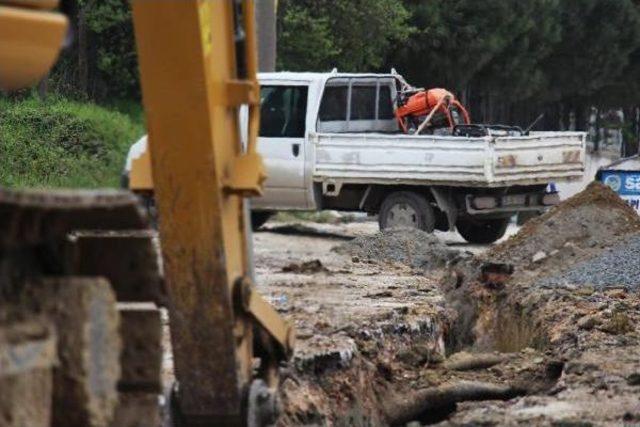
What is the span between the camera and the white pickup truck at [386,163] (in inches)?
792

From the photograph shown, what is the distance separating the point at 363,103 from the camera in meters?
21.4

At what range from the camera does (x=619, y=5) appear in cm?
4925

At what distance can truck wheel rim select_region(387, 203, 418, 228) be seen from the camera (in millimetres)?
20703

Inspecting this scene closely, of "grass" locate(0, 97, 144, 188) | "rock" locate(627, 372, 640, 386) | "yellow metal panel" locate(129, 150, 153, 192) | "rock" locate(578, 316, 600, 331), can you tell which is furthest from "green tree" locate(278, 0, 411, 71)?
"yellow metal panel" locate(129, 150, 153, 192)

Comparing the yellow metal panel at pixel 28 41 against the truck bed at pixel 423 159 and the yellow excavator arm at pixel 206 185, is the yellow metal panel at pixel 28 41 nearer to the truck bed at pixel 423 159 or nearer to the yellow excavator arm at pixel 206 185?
the yellow excavator arm at pixel 206 185

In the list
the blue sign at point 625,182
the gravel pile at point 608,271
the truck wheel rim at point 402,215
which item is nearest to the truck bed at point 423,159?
the truck wheel rim at point 402,215

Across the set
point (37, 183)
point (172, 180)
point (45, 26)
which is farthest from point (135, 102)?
point (45, 26)

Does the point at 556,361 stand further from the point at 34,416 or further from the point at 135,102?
the point at 135,102

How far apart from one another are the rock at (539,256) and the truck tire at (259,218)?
16.8ft

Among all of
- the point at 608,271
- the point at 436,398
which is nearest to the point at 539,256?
the point at 608,271

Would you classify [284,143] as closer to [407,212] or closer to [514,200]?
[407,212]

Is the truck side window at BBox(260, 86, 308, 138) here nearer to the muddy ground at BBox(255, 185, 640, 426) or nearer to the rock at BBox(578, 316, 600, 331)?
the muddy ground at BBox(255, 185, 640, 426)

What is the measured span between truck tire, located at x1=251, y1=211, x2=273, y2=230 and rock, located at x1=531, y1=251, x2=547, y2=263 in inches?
201

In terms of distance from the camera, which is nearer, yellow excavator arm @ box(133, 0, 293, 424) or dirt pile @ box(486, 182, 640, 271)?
yellow excavator arm @ box(133, 0, 293, 424)
